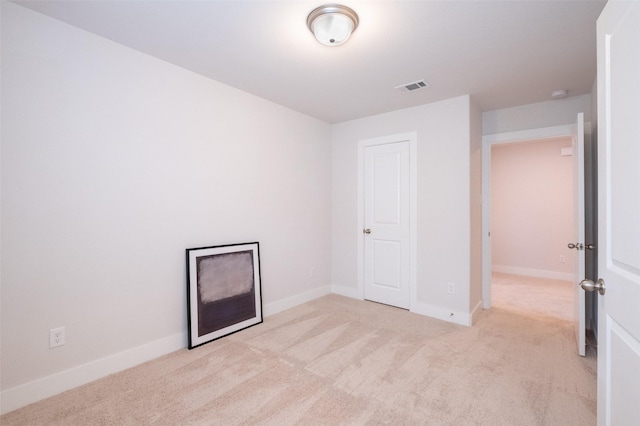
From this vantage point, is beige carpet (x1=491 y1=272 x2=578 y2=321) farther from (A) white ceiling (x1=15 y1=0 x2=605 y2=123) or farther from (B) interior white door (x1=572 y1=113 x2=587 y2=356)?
(A) white ceiling (x1=15 y1=0 x2=605 y2=123)

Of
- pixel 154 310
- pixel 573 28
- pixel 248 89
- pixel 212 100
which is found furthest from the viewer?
pixel 248 89

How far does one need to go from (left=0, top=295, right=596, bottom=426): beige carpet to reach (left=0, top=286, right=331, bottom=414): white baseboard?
6cm

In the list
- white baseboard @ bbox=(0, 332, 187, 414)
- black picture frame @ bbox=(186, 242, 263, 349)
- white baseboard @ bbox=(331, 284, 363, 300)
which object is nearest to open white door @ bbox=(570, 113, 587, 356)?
white baseboard @ bbox=(331, 284, 363, 300)

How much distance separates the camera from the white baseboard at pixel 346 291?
4.02 meters

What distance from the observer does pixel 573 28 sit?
1.94m

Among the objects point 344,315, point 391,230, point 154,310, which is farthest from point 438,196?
point 154,310

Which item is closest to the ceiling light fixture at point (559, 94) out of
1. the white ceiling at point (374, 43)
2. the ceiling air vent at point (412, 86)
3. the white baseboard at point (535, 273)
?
the white ceiling at point (374, 43)

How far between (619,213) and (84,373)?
3065 millimetres

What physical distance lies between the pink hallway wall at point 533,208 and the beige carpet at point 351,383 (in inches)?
114

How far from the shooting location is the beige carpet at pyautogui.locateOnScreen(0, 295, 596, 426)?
1.73 meters

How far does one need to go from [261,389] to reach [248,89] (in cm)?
270

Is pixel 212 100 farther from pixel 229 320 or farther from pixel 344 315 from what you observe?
pixel 344 315

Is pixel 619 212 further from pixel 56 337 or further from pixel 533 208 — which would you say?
pixel 533 208

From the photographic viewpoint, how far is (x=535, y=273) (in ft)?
17.7
